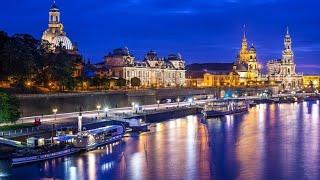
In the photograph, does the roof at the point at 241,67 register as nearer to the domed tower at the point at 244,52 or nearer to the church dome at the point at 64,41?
the domed tower at the point at 244,52

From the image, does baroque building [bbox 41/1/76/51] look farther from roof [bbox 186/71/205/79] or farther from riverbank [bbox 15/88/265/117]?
roof [bbox 186/71/205/79]

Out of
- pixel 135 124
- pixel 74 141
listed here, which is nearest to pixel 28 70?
pixel 135 124

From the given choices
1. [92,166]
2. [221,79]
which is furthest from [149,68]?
[92,166]

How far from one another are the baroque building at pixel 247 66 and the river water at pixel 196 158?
10892cm

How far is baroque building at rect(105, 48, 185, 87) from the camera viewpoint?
11225 cm

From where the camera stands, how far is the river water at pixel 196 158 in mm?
35656

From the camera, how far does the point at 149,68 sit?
12088 centimetres

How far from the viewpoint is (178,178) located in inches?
1367

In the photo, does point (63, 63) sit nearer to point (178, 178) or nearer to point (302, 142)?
point (302, 142)

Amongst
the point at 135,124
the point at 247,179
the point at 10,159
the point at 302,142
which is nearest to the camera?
the point at 247,179

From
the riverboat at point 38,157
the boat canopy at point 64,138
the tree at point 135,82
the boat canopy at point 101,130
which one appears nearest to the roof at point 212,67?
the tree at point 135,82

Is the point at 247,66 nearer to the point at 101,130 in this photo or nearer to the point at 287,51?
the point at 287,51

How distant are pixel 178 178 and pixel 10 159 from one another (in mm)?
10612

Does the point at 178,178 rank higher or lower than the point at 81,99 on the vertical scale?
lower
